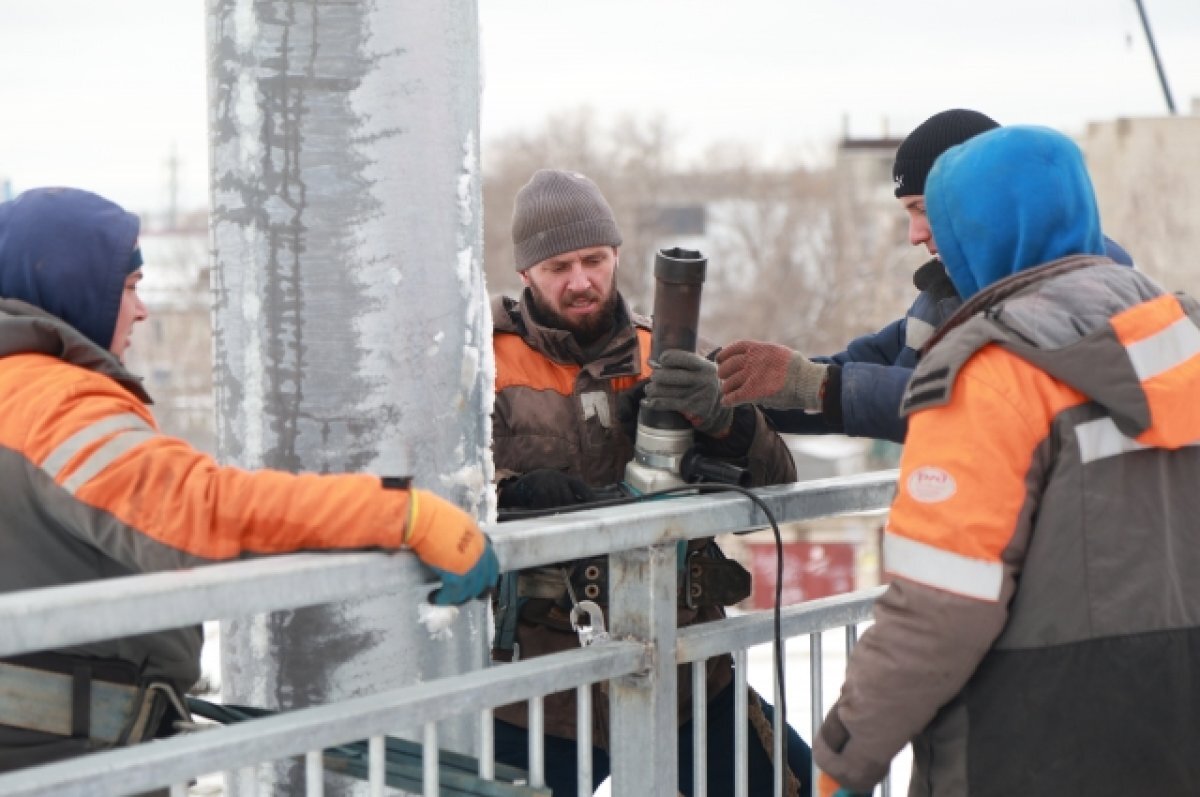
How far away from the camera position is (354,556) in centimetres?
216

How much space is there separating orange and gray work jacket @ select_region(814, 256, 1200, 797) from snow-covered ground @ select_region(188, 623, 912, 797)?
169cm

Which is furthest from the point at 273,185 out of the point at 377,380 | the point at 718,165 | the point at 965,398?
the point at 718,165

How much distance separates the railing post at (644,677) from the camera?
8.80 feet

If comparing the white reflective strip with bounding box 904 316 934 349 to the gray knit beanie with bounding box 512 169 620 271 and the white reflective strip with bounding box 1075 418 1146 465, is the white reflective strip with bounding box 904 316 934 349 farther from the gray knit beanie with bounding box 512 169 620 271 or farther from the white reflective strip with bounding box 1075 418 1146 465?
the white reflective strip with bounding box 1075 418 1146 465

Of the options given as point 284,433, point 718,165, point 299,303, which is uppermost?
point 299,303

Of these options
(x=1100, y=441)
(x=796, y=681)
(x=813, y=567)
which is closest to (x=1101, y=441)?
(x=1100, y=441)

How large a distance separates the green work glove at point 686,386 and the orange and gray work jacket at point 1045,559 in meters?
0.81

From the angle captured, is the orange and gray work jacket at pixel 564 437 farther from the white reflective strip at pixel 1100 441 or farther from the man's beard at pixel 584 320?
the white reflective strip at pixel 1100 441

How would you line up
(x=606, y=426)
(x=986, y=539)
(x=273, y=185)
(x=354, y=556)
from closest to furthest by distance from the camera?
(x=354, y=556)
(x=986, y=539)
(x=273, y=185)
(x=606, y=426)

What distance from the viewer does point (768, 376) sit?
129 inches

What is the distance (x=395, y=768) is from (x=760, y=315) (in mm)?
63138

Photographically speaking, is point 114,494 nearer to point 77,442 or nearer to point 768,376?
point 77,442

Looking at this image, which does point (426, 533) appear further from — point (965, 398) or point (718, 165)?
point (718, 165)

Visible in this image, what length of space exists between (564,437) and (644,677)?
1.00 meters
